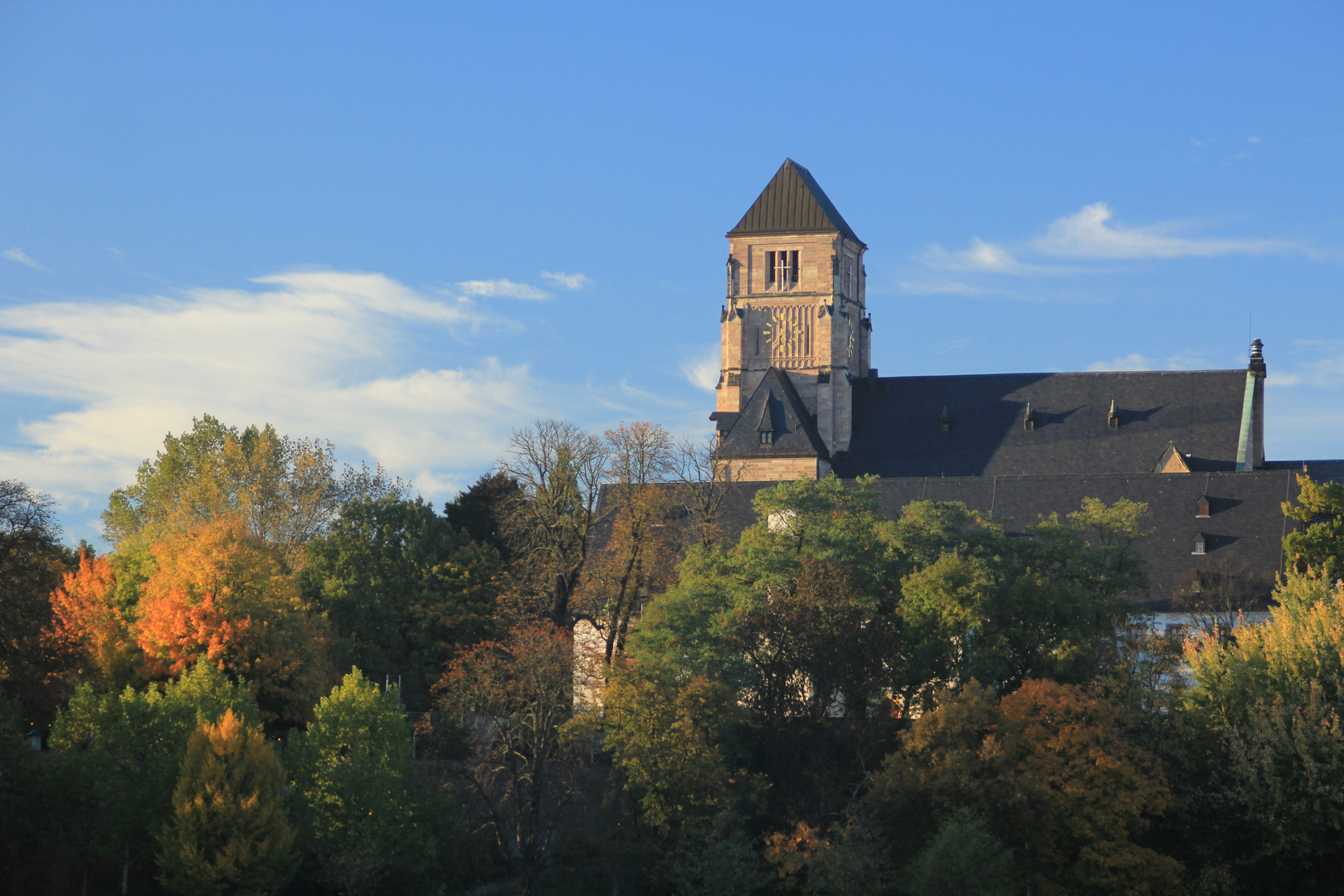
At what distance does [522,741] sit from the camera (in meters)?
44.4

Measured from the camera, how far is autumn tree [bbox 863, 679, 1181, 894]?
129 ft

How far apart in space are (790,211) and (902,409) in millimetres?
11497

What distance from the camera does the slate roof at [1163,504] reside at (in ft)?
185

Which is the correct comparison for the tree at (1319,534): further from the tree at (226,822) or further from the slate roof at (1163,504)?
the tree at (226,822)

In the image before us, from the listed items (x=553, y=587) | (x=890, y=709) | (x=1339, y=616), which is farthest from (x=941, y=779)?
(x=553, y=587)

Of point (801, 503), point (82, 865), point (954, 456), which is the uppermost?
point (954, 456)

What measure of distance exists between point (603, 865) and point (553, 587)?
16.1 metres

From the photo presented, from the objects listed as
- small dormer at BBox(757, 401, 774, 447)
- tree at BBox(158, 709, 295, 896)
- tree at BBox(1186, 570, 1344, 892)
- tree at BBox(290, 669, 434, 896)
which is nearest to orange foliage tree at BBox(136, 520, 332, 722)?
tree at BBox(290, 669, 434, 896)

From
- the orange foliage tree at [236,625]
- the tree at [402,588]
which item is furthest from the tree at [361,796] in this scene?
the tree at [402,588]

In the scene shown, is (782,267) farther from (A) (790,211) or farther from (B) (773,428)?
(B) (773,428)

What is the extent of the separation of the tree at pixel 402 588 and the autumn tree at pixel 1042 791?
20827 mm

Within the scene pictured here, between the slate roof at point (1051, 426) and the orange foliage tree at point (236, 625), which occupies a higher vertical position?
the slate roof at point (1051, 426)

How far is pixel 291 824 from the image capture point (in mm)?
42406

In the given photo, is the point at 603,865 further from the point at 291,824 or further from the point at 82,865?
the point at 82,865
